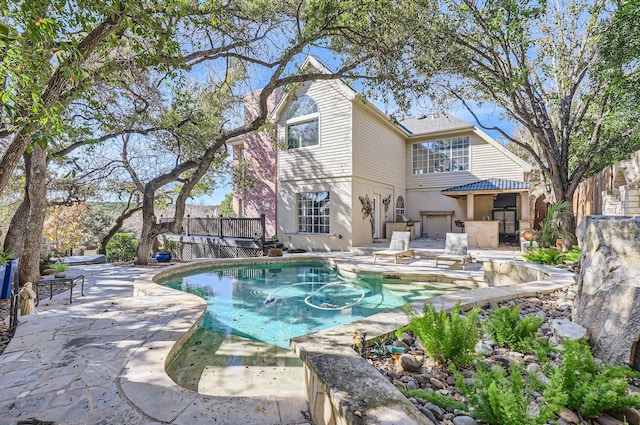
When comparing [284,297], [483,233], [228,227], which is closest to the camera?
[284,297]

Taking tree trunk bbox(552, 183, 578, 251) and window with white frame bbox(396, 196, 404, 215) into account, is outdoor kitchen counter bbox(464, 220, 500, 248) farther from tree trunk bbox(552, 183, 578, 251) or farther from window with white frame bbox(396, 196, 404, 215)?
window with white frame bbox(396, 196, 404, 215)

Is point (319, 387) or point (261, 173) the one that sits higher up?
point (261, 173)

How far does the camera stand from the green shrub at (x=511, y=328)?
266 centimetres

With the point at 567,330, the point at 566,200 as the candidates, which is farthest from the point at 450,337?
the point at 566,200

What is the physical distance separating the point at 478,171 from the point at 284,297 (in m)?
12.0

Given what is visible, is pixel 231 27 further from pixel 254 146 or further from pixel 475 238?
pixel 475 238

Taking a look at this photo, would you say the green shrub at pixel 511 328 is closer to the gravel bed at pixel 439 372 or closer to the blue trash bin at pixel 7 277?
the gravel bed at pixel 439 372

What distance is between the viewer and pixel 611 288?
2436mm

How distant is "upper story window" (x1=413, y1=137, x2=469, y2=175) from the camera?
14.7m

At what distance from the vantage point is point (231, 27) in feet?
18.6

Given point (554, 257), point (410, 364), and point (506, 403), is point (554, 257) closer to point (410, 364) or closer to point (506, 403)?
point (410, 364)

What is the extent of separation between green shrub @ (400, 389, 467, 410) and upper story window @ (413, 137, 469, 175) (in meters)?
14.6

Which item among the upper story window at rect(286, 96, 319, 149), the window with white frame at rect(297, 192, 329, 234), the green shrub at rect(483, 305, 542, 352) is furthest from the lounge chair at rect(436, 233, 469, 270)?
the upper story window at rect(286, 96, 319, 149)

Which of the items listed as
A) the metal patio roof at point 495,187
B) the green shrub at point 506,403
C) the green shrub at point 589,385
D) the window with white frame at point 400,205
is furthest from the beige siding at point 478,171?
the green shrub at point 506,403
